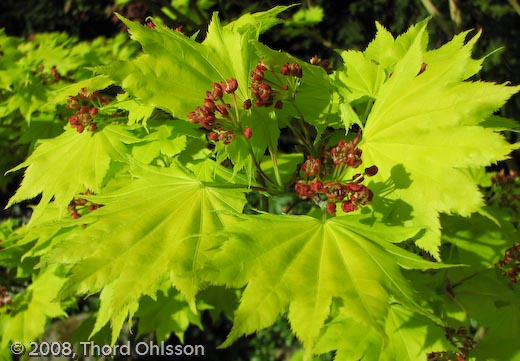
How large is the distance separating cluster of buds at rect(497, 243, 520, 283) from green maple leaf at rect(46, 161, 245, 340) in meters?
1.32

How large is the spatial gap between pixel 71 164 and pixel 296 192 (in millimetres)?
986

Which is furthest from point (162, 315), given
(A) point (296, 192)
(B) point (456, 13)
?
(B) point (456, 13)

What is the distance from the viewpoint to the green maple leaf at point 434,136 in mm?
1559

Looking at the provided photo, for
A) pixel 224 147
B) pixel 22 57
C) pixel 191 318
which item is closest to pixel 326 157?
pixel 224 147

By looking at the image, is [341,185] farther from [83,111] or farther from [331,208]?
[83,111]

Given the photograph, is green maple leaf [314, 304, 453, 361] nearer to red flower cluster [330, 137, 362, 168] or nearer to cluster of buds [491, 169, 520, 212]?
red flower cluster [330, 137, 362, 168]

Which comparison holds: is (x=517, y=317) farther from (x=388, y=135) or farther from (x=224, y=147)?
(x=224, y=147)

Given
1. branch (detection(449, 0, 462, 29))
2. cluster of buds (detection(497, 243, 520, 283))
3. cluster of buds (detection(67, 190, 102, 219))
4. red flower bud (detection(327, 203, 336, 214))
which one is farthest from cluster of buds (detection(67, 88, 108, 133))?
branch (detection(449, 0, 462, 29))

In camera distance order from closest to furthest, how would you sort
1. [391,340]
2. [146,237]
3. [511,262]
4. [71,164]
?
1. [146,237]
2. [391,340]
3. [71,164]
4. [511,262]

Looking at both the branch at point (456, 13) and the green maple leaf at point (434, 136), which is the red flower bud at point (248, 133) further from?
the branch at point (456, 13)

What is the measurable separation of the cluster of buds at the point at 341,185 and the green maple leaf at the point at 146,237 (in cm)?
27

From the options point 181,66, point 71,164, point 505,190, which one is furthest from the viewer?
point 505,190

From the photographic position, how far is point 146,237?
5.33 feet

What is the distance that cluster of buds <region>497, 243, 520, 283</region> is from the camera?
224 cm
